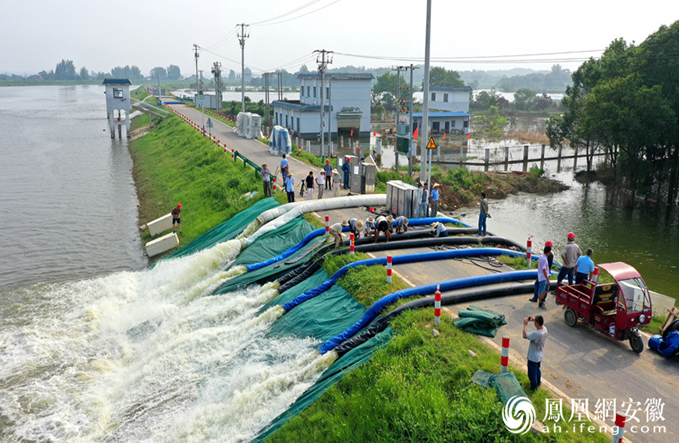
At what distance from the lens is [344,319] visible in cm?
1357

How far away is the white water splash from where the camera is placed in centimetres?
1193

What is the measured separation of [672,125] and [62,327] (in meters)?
37.7

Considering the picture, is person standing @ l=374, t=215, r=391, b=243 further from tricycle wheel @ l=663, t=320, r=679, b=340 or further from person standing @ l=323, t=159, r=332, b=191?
person standing @ l=323, t=159, r=332, b=191

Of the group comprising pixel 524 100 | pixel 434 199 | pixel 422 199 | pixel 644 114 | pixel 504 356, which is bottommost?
pixel 504 356

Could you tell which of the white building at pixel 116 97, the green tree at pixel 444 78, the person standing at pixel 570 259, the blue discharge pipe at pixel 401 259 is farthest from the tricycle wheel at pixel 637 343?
the green tree at pixel 444 78

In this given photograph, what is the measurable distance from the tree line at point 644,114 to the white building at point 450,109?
3096 centimetres

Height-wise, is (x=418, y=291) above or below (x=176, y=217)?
above

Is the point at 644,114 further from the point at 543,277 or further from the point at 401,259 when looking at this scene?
the point at 543,277

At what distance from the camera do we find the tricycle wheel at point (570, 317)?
11885mm

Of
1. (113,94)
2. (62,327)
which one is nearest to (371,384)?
(62,327)

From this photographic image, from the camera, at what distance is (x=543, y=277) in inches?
504

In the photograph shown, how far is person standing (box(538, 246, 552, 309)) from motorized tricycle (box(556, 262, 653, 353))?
895 mm

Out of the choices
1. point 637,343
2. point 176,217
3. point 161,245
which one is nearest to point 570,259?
point 637,343

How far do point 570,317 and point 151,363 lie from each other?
37.8 feet
